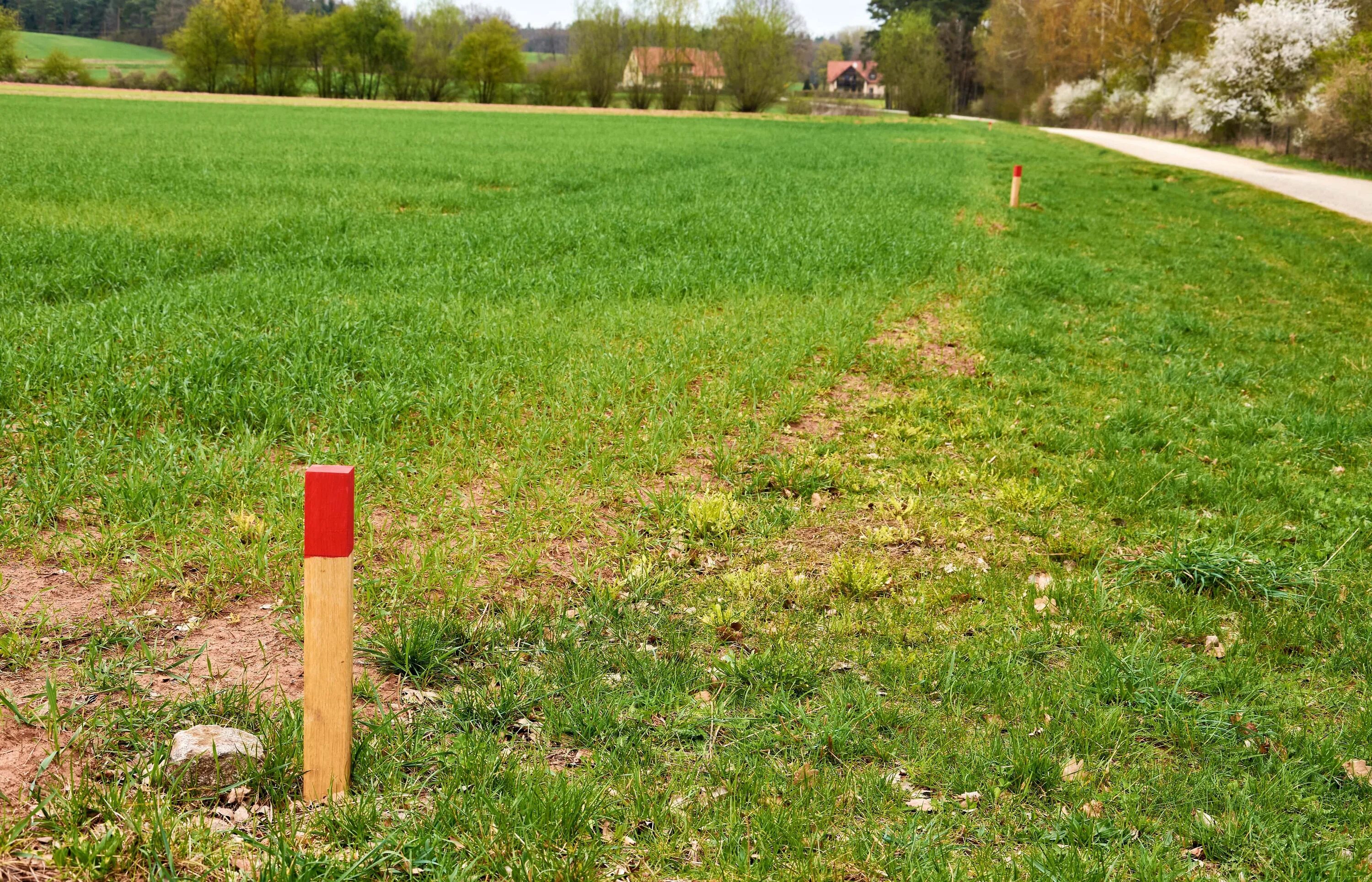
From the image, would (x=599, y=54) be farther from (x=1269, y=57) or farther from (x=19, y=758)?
(x=19, y=758)

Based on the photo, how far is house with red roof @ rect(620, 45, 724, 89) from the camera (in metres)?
83.9

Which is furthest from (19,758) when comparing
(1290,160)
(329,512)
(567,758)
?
(1290,160)

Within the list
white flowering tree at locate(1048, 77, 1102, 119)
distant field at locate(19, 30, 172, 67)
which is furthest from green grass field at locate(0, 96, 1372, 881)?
distant field at locate(19, 30, 172, 67)

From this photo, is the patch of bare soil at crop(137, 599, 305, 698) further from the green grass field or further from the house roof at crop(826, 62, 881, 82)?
the house roof at crop(826, 62, 881, 82)

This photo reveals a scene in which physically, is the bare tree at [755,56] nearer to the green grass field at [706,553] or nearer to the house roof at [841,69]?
the house roof at [841,69]

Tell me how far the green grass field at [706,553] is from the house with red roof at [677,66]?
257 ft

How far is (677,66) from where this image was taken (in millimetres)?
83438

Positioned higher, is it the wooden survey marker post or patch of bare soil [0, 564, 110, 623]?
the wooden survey marker post

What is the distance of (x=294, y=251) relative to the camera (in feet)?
37.9

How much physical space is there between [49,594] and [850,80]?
169 m

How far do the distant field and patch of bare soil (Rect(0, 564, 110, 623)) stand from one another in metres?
104

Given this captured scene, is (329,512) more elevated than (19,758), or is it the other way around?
(329,512)

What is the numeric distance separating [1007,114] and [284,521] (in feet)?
307

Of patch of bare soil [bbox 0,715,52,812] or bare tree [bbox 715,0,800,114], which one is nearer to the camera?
patch of bare soil [bbox 0,715,52,812]
